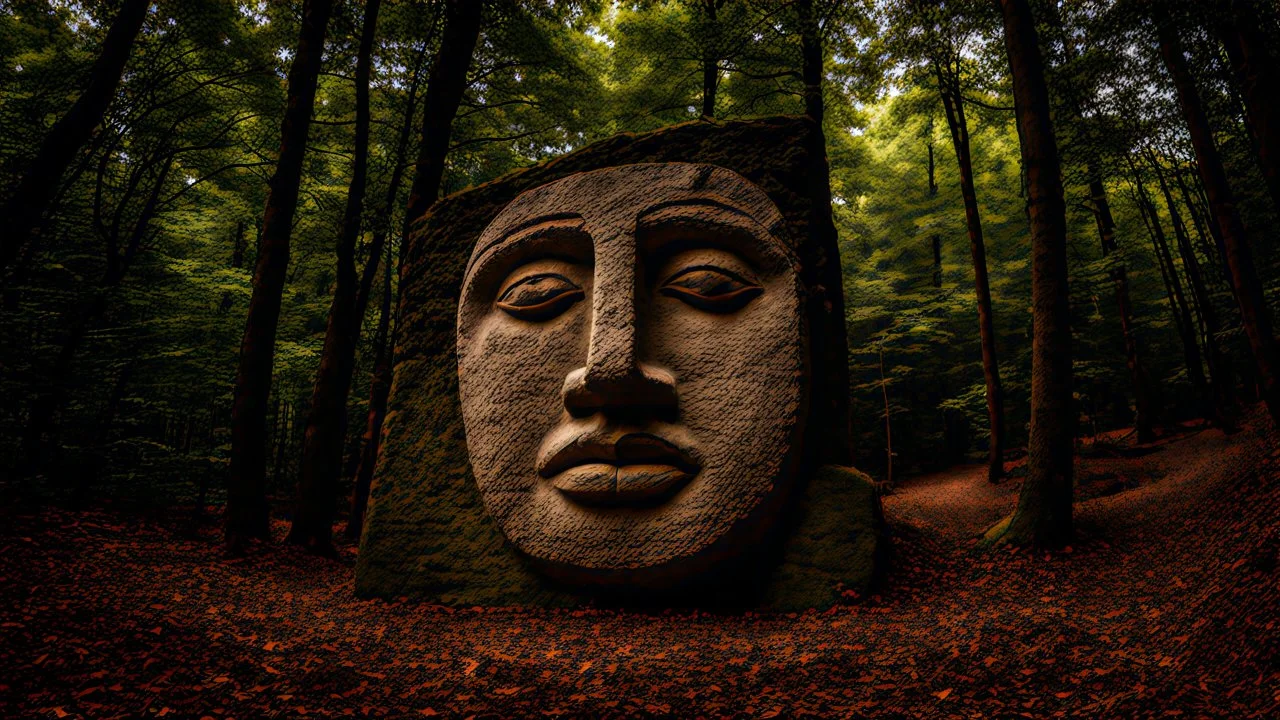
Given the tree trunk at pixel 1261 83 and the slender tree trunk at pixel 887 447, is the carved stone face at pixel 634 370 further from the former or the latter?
the slender tree trunk at pixel 887 447

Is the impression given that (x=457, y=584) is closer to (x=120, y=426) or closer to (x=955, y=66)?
(x=120, y=426)

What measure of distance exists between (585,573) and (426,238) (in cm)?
Answer: 331

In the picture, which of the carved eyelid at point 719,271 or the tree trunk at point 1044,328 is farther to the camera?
the tree trunk at point 1044,328

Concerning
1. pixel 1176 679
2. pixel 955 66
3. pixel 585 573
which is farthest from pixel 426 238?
pixel 955 66

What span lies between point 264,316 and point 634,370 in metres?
4.01

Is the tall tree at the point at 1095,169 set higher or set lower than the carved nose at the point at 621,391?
higher

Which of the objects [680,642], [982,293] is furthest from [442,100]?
[982,293]

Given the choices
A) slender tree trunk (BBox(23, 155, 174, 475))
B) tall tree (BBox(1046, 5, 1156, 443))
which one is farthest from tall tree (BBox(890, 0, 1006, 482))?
slender tree trunk (BBox(23, 155, 174, 475))

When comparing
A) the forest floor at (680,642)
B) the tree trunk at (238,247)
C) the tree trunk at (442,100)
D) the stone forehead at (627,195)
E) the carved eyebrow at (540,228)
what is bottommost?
the forest floor at (680,642)

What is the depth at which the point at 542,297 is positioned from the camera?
162 inches

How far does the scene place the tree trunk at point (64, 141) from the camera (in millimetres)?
3139

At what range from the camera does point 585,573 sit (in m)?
3.56

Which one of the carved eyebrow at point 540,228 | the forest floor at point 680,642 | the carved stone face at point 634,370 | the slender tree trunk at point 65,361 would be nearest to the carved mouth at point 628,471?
the carved stone face at point 634,370

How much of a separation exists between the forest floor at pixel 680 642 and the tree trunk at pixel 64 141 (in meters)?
1.85
